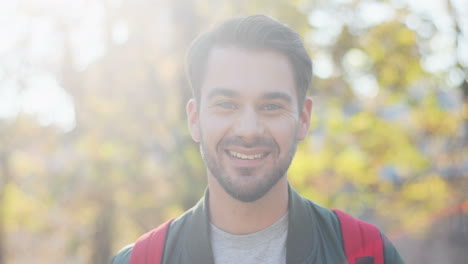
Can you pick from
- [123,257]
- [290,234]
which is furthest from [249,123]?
[123,257]

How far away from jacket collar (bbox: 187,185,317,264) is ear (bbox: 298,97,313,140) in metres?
0.30

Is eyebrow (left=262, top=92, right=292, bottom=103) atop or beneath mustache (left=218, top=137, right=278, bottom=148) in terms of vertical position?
atop

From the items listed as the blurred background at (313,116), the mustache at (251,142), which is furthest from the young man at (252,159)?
the blurred background at (313,116)

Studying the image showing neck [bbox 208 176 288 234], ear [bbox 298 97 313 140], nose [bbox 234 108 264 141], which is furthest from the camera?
ear [bbox 298 97 313 140]

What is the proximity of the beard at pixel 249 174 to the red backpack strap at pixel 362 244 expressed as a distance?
44cm

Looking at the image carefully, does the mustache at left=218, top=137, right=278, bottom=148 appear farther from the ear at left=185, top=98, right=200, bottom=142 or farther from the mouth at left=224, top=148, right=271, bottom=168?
the ear at left=185, top=98, right=200, bottom=142

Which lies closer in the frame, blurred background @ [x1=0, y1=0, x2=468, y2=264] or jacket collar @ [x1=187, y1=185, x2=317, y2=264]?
jacket collar @ [x1=187, y1=185, x2=317, y2=264]

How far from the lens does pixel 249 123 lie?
2.37m

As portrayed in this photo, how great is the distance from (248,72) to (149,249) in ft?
3.22

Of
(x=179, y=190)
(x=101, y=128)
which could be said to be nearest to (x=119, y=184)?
(x=101, y=128)

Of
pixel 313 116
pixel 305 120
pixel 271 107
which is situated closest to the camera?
pixel 271 107

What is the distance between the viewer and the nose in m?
2.36

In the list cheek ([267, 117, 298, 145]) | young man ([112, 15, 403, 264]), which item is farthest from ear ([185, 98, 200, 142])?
cheek ([267, 117, 298, 145])

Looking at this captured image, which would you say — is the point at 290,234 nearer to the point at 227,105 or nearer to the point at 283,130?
the point at 283,130
